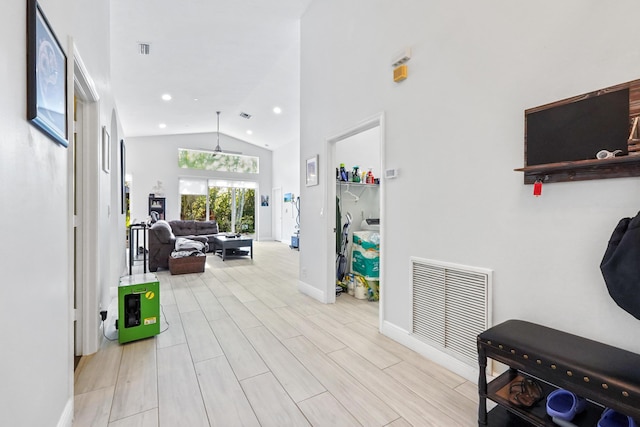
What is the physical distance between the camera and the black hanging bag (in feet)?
3.86

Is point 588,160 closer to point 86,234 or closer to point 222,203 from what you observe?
point 86,234

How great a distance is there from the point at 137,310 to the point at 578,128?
3354 millimetres

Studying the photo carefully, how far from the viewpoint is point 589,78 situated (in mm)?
1433

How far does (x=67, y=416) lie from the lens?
148cm

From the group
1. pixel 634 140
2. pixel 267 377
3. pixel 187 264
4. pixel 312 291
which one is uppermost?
pixel 634 140

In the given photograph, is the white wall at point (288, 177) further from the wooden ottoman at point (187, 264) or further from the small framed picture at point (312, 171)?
the small framed picture at point (312, 171)

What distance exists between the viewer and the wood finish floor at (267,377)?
1620mm

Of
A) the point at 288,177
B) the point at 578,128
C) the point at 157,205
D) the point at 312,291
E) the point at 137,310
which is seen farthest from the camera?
the point at 288,177

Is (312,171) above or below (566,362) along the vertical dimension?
above

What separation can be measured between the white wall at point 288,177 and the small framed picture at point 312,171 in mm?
5274

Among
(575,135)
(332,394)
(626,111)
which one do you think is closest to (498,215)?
(575,135)

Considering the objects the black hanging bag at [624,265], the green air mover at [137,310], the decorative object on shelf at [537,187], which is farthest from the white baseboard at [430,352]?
the green air mover at [137,310]

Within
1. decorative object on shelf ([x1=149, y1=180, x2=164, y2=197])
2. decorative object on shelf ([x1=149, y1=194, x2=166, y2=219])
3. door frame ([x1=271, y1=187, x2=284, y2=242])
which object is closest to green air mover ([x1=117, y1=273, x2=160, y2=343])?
decorative object on shelf ([x1=149, y1=194, x2=166, y2=219])

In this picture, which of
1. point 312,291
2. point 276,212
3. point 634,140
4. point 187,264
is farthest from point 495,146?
point 276,212
